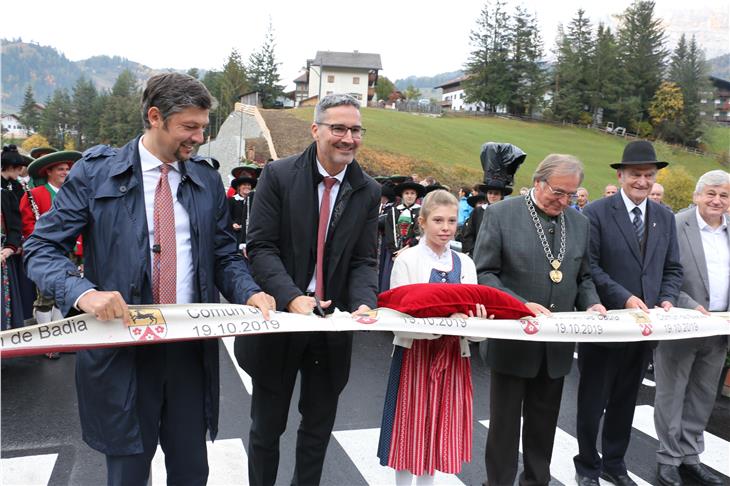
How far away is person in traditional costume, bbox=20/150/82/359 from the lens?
274 inches

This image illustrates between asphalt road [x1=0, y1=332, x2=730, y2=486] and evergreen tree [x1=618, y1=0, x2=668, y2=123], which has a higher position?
evergreen tree [x1=618, y1=0, x2=668, y2=123]

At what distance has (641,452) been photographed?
4941 millimetres

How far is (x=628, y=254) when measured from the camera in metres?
4.19

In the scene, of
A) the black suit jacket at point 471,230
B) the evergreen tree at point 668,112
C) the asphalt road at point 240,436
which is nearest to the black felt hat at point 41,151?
the asphalt road at point 240,436

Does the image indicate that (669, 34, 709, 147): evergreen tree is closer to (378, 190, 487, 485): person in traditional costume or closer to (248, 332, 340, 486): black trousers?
(378, 190, 487, 485): person in traditional costume

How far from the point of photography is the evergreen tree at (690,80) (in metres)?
76.8

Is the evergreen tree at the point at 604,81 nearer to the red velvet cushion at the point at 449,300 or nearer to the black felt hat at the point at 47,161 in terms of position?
the black felt hat at the point at 47,161

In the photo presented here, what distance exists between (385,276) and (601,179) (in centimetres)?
4168

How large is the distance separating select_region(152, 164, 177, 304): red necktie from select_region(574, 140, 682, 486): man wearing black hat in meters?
3.02

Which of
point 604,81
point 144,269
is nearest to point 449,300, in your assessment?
point 144,269

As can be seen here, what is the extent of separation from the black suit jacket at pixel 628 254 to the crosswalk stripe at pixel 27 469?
14.0 ft

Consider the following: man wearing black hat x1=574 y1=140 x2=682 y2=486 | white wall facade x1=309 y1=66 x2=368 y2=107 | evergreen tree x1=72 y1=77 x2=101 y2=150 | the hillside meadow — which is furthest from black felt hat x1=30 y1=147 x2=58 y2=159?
evergreen tree x1=72 y1=77 x2=101 y2=150

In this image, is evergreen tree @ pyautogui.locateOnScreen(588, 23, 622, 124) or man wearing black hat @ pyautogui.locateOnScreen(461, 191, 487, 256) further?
evergreen tree @ pyautogui.locateOnScreen(588, 23, 622, 124)

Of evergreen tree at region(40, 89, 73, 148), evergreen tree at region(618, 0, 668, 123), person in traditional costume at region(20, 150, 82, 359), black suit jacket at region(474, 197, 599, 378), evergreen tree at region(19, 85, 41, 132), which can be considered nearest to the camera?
black suit jacket at region(474, 197, 599, 378)
